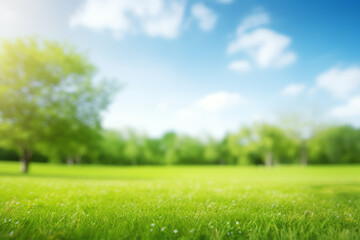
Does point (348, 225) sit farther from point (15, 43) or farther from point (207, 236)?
point (15, 43)

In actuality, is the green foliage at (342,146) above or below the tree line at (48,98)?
below

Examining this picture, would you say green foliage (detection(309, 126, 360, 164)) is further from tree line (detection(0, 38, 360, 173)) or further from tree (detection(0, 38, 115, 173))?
tree (detection(0, 38, 115, 173))

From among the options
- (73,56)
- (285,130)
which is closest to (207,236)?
(73,56)

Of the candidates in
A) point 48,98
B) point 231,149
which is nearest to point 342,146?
point 231,149

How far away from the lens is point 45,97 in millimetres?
19781

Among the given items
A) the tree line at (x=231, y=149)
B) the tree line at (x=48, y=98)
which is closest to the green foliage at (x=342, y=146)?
the tree line at (x=231, y=149)

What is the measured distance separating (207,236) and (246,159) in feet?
255

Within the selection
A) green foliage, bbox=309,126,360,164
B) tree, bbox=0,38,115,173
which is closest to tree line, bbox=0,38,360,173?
tree, bbox=0,38,115,173

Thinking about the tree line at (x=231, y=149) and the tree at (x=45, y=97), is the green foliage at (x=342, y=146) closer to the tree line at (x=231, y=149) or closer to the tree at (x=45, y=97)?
the tree line at (x=231, y=149)

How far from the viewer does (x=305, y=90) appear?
54375 millimetres

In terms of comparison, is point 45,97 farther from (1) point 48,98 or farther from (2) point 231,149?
(2) point 231,149

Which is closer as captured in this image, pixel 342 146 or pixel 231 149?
pixel 342 146

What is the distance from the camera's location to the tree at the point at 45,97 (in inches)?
737

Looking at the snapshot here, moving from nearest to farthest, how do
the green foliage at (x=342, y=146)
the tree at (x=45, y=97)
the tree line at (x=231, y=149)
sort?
the tree at (x=45, y=97) < the tree line at (x=231, y=149) < the green foliage at (x=342, y=146)
